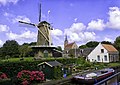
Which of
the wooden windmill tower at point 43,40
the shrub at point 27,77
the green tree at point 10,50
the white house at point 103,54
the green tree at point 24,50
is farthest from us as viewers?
the green tree at point 10,50

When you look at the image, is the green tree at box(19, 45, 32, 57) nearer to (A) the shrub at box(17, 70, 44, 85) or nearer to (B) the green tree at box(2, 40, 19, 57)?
(B) the green tree at box(2, 40, 19, 57)

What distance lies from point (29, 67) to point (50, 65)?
234cm

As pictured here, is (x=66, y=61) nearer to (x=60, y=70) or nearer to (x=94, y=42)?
(x=60, y=70)

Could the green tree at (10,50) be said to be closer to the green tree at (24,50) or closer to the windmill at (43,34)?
the green tree at (24,50)

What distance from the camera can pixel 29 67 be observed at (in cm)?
2314

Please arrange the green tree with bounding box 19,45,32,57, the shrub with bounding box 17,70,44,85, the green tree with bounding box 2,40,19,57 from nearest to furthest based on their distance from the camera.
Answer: the shrub with bounding box 17,70,44,85, the green tree with bounding box 19,45,32,57, the green tree with bounding box 2,40,19,57

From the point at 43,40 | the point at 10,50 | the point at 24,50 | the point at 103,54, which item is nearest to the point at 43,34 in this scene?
the point at 43,40

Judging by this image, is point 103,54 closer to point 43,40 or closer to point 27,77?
point 43,40

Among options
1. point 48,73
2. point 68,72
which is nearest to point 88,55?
point 68,72

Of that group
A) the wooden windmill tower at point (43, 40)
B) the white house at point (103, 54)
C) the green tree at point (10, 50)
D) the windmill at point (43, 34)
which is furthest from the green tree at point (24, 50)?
the windmill at point (43, 34)

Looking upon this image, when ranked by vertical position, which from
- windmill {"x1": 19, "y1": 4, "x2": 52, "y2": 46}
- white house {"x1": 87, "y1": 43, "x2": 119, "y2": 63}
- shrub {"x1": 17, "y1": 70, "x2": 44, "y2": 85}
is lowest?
shrub {"x1": 17, "y1": 70, "x2": 44, "y2": 85}

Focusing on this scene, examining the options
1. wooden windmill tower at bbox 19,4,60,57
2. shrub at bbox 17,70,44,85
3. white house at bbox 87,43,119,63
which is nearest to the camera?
shrub at bbox 17,70,44,85

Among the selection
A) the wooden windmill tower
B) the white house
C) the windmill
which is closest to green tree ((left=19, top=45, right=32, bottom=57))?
the white house

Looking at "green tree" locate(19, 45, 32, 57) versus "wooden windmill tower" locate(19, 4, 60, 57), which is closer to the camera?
"wooden windmill tower" locate(19, 4, 60, 57)
